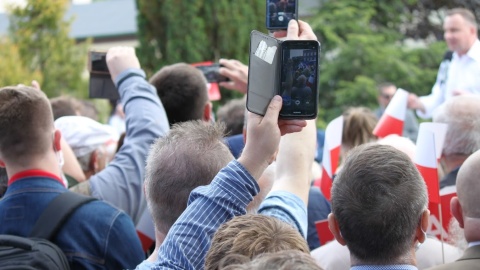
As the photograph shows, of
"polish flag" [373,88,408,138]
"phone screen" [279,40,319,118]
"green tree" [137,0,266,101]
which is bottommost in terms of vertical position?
"green tree" [137,0,266,101]


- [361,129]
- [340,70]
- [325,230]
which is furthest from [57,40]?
[325,230]

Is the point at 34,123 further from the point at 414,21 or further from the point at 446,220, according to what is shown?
the point at 414,21

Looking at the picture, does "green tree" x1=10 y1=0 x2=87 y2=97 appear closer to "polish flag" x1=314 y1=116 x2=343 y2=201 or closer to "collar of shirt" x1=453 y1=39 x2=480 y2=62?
"collar of shirt" x1=453 y1=39 x2=480 y2=62

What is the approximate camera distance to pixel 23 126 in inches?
140

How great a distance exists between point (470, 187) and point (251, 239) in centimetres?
121

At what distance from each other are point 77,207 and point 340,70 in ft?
51.6

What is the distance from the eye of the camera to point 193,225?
242 cm

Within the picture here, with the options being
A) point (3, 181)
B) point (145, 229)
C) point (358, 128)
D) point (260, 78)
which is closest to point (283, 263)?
point (260, 78)

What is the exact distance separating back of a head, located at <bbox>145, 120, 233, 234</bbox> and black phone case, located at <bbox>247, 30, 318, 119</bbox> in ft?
1.26

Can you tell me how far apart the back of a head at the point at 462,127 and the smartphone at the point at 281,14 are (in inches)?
65.6

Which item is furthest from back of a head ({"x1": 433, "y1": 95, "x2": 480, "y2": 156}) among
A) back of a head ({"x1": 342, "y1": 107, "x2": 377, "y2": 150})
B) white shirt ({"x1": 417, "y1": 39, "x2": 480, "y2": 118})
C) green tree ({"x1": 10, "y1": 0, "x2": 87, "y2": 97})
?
green tree ({"x1": 10, "y1": 0, "x2": 87, "y2": 97})

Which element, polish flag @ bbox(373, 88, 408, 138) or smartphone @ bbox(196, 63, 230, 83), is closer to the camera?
smartphone @ bbox(196, 63, 230, 83)

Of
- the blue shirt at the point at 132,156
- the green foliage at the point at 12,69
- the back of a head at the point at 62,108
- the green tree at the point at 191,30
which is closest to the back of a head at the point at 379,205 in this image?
the blue shirt at the point at 132,156

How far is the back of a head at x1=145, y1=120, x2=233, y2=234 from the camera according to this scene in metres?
2.79
